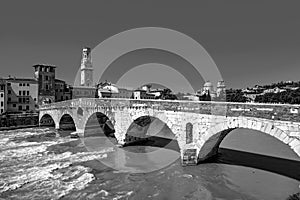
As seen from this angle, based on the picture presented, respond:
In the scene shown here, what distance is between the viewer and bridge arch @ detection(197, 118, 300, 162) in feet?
32.1

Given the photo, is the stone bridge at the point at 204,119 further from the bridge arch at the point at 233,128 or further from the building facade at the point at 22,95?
the building facade at the point at 22,95

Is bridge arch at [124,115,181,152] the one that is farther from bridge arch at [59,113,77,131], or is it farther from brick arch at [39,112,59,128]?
brick arch at [39,112,59,128]

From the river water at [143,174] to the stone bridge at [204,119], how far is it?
161 centimetres

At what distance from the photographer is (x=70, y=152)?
19.2 meters

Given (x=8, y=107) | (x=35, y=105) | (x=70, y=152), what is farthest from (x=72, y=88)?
(x=70, y=152)

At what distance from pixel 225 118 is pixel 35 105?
39692 mm

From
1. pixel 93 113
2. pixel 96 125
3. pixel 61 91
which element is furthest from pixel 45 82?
pixel 93 113

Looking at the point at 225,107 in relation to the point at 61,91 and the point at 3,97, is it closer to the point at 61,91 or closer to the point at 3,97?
the point at 3,97

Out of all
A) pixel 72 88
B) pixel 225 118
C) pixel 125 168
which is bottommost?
pixel 125 168

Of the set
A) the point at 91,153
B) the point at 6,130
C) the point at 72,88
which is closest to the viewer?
the point at 91,153

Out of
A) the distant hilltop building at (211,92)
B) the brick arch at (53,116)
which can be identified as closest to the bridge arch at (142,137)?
the brick arch at (53,116)

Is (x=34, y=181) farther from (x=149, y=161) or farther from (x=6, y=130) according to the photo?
(x=6, y=130)

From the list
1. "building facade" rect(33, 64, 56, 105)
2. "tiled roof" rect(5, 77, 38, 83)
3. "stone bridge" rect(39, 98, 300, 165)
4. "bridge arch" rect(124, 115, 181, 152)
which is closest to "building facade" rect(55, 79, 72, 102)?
"building facade" rect(33, 64, 56, 105)

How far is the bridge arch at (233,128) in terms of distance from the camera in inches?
385
